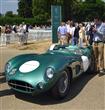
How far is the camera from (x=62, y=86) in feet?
25.3

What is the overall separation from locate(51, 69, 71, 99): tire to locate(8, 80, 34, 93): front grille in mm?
557

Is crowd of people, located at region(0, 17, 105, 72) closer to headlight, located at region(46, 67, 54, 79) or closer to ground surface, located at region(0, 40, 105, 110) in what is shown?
ground surface, located at region(0, 40, 105, 110)

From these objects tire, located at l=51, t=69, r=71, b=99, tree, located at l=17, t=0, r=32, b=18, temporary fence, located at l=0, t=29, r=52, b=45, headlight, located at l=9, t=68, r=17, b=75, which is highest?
tree, located at l=17, t=0, r=32, b=18

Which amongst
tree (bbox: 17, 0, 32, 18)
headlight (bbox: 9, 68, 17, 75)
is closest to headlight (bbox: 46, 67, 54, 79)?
headlight (bbox: 9, 68, 17, 75)

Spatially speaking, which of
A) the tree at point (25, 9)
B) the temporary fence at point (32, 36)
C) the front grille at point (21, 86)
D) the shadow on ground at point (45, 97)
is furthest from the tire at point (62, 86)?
the tree at point (25, 9)

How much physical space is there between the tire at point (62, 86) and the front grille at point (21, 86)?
1.83 feet

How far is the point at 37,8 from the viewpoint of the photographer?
50.4 meters

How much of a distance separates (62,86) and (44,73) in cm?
60

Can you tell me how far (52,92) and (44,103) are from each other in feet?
1.00

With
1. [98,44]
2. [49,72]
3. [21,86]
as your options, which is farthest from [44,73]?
[98,44]

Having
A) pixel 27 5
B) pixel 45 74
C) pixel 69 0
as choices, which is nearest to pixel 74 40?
pixel 45 74

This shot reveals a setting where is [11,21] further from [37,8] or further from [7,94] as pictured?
[7,94]

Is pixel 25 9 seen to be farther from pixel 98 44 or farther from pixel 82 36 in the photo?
pixel 98 44

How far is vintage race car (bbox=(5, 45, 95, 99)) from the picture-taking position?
7211 mm
